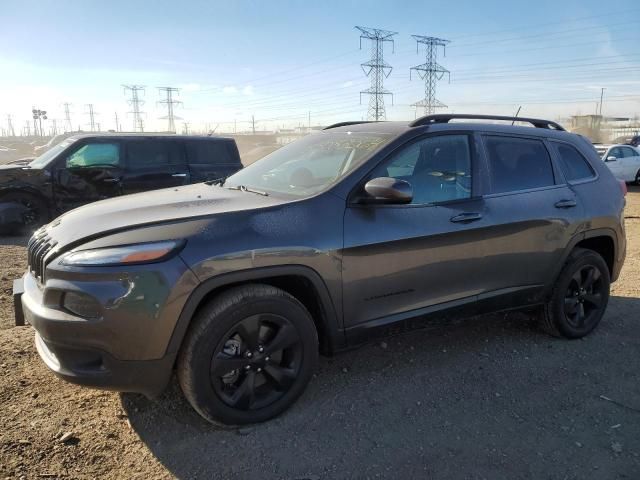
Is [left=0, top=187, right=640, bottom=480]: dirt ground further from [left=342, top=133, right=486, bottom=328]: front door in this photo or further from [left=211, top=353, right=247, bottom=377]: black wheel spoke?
[left=342, top=133, right=486, bottom=328]: front door

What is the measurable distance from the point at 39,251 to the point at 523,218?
128 inches

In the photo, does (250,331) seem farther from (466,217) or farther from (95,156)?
(95,156)

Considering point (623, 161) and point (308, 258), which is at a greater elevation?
point (308, 258)

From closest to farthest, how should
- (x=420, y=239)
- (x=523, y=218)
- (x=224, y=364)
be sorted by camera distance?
(x=224, y=364), (x=420, y=239), (x=523, y=218)

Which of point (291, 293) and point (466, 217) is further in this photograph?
point (466, 217)

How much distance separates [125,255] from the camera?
8.31ft

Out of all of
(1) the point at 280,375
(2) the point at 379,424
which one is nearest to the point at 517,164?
(2) the point at 379,424

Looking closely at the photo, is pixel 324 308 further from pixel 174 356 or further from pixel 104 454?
pixel 104 454

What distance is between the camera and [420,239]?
332cm

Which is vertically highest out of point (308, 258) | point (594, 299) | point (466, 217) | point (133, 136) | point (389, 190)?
point (133, 136)

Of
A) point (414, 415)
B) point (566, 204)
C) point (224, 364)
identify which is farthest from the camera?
point (566, 204)

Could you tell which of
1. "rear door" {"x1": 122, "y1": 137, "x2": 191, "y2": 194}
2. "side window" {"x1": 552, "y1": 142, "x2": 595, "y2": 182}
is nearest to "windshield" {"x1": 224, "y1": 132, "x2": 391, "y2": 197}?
"side window" {"x1": 552, "y1": 142, "x2": 595, "y2": 182}

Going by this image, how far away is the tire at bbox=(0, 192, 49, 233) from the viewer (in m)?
8.69

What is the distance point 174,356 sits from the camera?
2.66 meters
